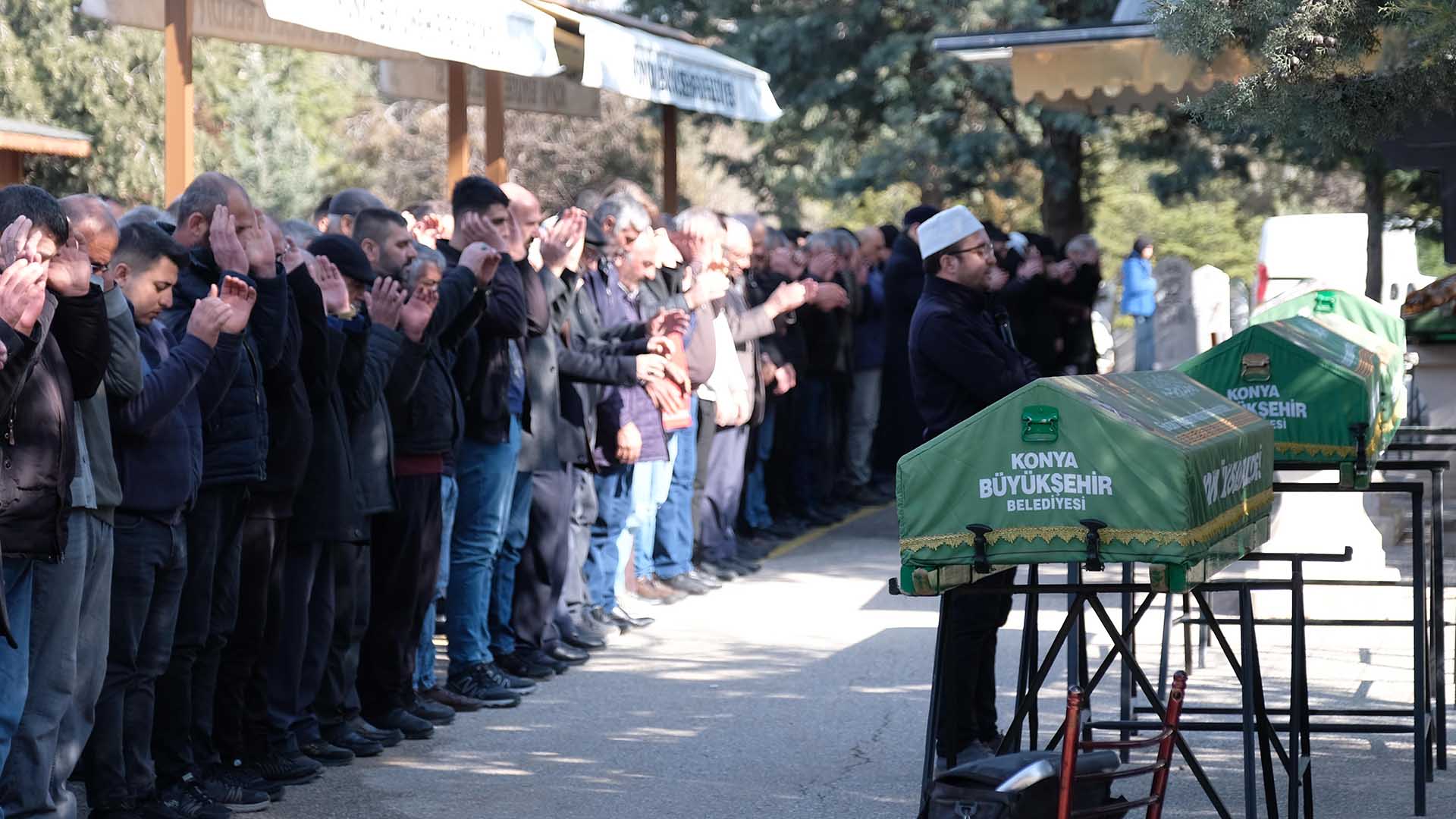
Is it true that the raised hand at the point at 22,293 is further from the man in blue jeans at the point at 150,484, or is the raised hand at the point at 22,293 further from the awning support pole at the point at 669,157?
the awning support pole at the point at 669,157

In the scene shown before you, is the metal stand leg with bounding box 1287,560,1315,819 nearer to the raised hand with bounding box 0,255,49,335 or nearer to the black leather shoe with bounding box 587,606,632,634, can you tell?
the raised hand with bounding box 0,255,49,335

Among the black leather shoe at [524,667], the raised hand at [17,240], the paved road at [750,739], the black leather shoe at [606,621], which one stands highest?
the raised hand at [17,240]

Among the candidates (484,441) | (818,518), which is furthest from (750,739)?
(818,518)

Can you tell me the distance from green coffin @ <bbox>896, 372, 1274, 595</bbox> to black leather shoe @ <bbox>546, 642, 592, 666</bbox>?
4824 mm

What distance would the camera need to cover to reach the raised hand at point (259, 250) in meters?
6.90

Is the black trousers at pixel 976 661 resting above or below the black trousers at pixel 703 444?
below

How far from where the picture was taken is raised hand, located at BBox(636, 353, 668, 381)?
9.98 meters

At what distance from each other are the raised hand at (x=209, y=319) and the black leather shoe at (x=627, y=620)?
4.82 meters

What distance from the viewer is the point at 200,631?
686 centimetres

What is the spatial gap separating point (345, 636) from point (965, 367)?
2687mm

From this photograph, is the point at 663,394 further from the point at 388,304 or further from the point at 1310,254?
the point at 1310,254

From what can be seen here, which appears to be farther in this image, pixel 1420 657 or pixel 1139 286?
pixel 1139 286

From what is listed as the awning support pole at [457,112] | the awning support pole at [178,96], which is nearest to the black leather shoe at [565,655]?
the awning support pole at [178,96]

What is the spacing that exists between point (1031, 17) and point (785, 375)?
13.2m
